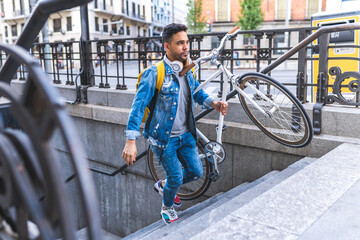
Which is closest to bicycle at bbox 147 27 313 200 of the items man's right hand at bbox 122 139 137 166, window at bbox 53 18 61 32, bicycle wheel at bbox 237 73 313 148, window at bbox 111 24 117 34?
bicycle wheel at bbox 237 73 313 148

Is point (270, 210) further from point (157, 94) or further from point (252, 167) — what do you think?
point (252, 167)

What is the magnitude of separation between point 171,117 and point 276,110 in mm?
1237

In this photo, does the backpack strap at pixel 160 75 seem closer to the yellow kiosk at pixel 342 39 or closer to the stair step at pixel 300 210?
the stair step at pixel 300 210

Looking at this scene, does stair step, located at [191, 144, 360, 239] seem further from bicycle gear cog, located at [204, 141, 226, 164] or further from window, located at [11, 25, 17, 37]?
window, located at [11, 25, 17, 37]

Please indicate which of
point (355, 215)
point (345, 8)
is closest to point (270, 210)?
point (355, 215)

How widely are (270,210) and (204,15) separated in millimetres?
41849

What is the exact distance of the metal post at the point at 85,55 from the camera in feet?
24.5

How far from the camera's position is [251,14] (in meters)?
34.5

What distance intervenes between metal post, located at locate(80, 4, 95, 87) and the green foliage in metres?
29.5

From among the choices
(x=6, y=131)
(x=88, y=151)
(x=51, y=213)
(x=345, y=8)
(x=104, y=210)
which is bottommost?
(x=104, y=210)

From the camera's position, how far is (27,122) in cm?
93

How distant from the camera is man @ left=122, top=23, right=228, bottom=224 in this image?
3.11 metres

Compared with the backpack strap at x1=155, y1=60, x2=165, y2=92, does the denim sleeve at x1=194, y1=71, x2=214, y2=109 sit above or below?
below

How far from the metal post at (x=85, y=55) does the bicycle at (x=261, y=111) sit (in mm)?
4322
